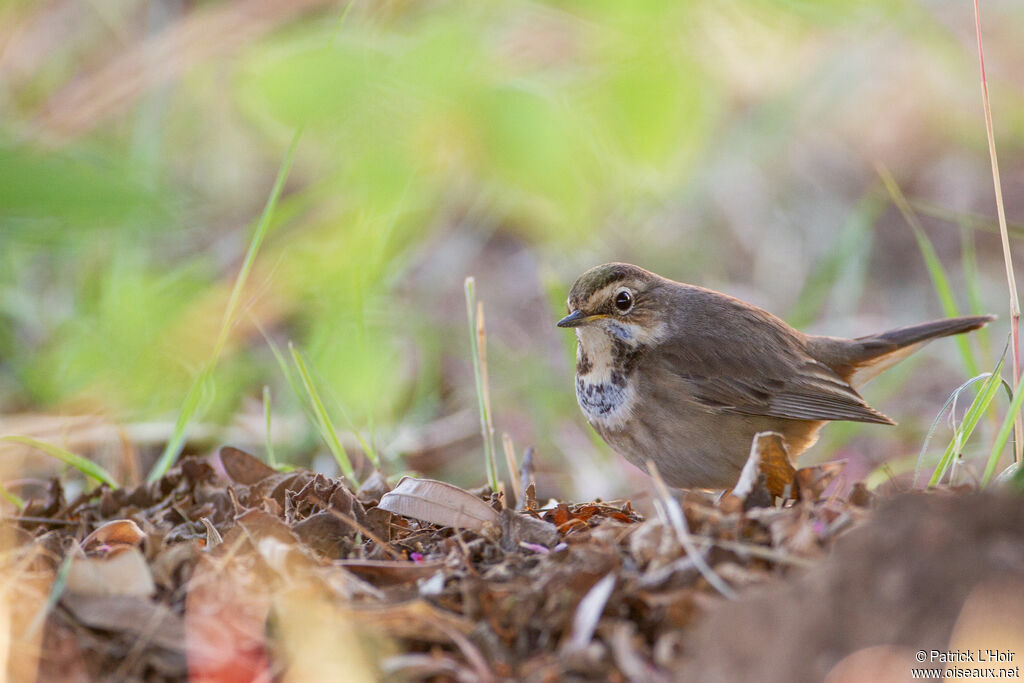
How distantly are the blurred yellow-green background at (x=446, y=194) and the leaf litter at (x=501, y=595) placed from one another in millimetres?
924

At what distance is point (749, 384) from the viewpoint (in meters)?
4.62

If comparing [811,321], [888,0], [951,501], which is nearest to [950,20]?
[811,321]

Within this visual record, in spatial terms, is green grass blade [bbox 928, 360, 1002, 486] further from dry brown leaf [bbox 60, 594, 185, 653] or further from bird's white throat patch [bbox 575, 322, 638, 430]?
dry brown leaf [bbox 60, 594, 185, 653]

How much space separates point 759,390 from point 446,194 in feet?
10.3

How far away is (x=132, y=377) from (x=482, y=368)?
2353 mm

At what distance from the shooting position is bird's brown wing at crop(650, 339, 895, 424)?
452 centimetres

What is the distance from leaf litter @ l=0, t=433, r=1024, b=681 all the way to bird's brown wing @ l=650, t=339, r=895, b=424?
1.60 metres

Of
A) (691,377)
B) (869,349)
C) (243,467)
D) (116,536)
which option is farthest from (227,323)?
(869,349)

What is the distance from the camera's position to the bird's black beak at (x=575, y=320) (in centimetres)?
440

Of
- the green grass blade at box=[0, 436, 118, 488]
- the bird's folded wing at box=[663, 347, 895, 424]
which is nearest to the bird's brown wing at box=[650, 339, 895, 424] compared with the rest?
the bird's folded wing at box=[663, 347, 895, 424]

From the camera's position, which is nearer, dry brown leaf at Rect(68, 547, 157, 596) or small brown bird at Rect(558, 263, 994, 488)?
dry brown leaf at Rect(68, 547, 157, 596)

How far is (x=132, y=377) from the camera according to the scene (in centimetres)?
533

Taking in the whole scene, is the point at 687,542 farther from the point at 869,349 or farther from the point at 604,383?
the point at 869,349

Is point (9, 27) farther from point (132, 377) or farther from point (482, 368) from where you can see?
point (132, 377)
